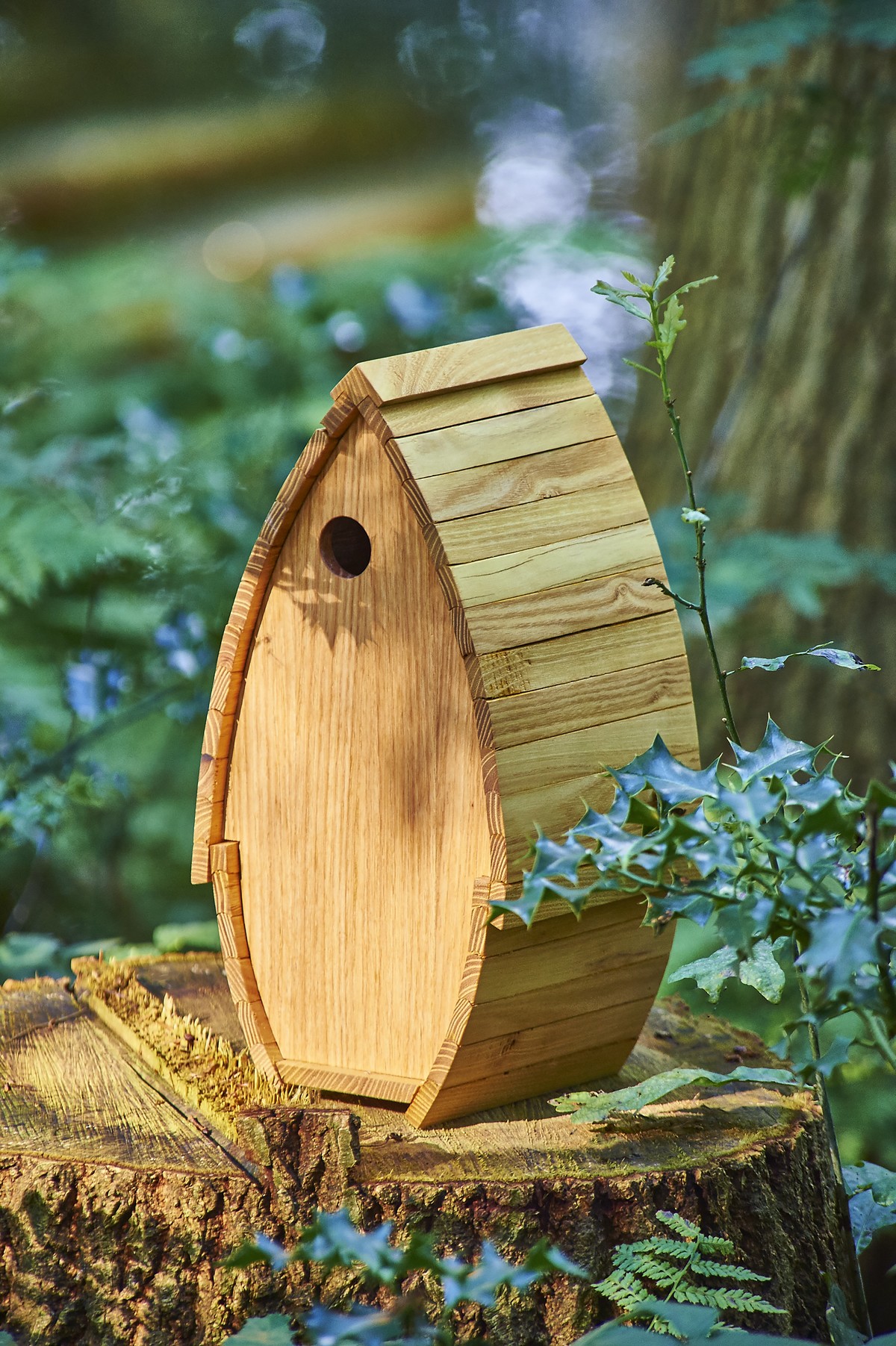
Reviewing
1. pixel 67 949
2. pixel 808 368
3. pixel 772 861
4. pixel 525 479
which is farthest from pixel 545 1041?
pixel 808 368

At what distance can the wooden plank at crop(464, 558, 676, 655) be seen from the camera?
127 centimetres

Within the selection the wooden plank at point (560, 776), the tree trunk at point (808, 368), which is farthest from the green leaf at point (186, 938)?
the tree trunk at point (808, 368)

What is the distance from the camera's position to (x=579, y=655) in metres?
1.33

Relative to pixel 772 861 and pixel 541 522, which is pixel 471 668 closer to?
pixel 541 522

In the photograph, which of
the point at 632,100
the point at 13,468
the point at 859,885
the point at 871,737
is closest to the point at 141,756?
the point at 13,468

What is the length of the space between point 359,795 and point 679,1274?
2.25 feet

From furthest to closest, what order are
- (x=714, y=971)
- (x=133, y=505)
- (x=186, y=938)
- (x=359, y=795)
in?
(x=133, y=505) → (x=186, y=938) → (x=359, y=795) → (x=714, y=971)

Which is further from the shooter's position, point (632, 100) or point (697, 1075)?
point (632, 100)

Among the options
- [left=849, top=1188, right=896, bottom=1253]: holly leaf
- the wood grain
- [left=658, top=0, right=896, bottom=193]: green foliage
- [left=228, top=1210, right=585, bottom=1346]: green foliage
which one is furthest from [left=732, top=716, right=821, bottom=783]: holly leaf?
[left=658, top=0, right=896, bottom=193]: green foliage

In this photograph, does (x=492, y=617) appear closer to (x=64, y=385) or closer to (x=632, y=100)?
(x=64, y=385)

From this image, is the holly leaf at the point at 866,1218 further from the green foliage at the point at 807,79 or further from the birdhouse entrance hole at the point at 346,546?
the green foliage at the point at 807,79

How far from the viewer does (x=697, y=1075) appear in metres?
1.29

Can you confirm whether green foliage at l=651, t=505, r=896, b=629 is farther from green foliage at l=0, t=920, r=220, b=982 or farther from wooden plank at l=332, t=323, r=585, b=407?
green foliage at l=0, t=920, r=220, b=982

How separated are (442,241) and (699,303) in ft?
5.07
